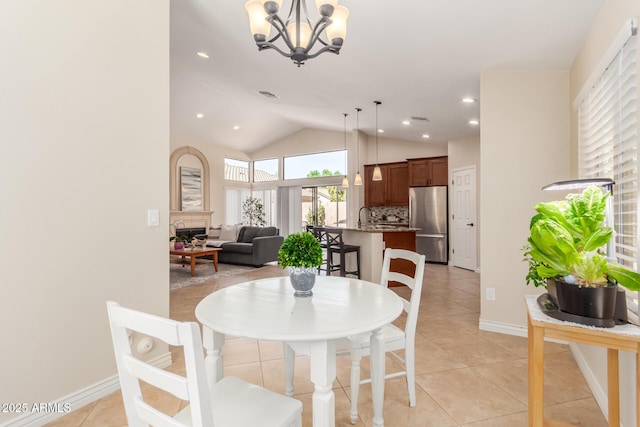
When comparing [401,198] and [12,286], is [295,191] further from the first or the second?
[12,286]

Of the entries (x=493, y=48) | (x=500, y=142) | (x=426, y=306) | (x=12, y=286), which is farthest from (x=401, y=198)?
(x=12, y=286)

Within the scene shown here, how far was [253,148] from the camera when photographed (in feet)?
32.2

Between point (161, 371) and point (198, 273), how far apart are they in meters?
5.53

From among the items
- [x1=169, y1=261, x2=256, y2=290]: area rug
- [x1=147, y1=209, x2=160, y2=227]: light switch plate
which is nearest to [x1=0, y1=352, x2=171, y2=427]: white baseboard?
[x1=147, y1=209, x2=160, y2=227]: light switch plate

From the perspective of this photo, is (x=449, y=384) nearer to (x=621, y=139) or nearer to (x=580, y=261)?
(x=580, y=261)

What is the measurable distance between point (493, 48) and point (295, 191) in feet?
23.0

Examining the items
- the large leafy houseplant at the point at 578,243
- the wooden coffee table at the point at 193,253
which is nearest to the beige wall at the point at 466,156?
the wooden coffee table at the point at 193,253

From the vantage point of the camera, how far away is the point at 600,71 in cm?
194

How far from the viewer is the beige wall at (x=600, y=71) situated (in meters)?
1.50

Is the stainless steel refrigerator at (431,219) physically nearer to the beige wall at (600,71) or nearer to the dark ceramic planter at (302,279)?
the beige wall at (600,71)

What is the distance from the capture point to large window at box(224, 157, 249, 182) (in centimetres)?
950

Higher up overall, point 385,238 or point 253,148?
point 253,148

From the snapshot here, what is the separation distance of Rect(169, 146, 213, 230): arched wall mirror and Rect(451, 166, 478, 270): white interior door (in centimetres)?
622

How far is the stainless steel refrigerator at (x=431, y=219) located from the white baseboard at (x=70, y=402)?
6088 mm
